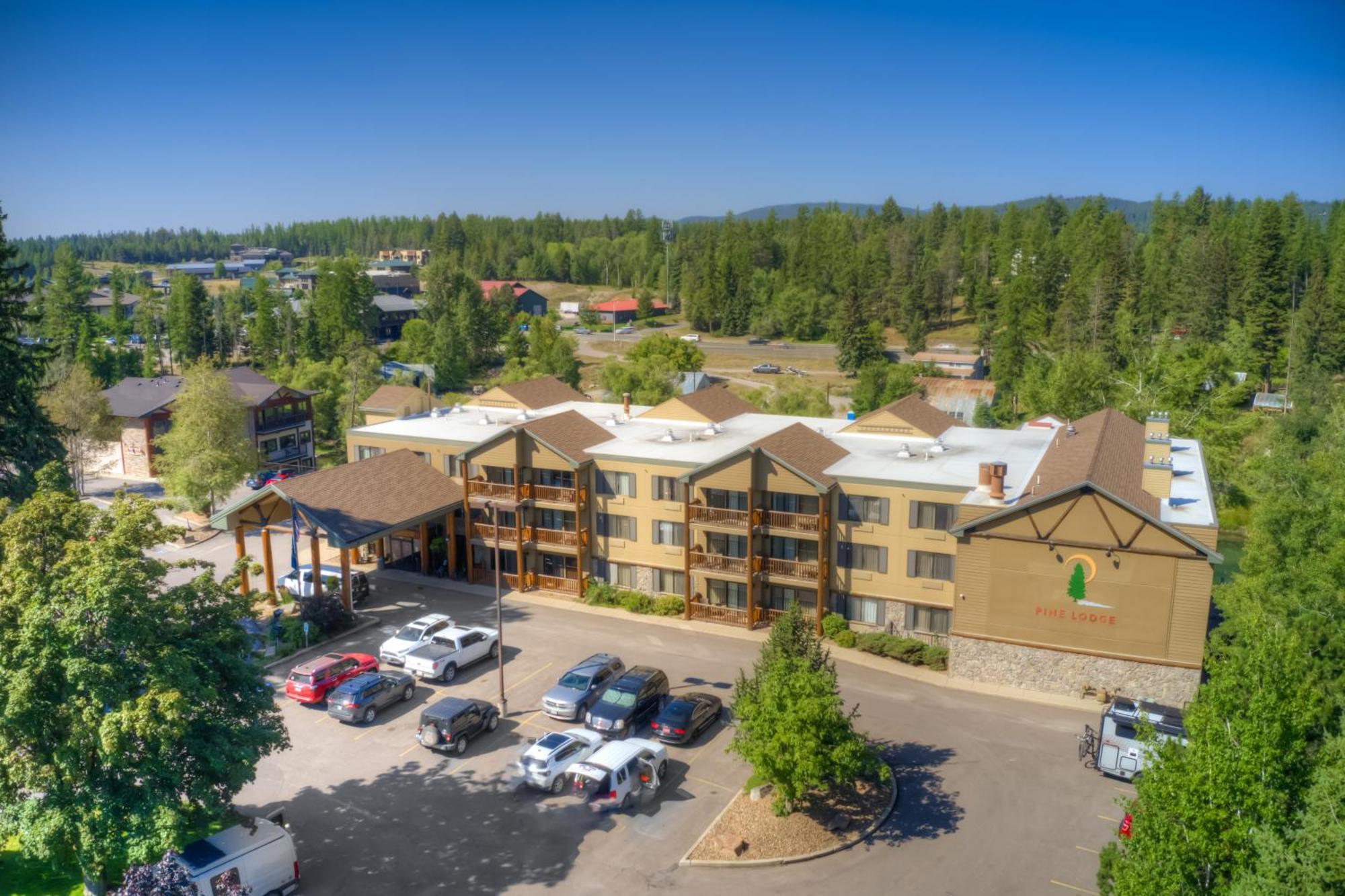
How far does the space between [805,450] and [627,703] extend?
15178 mm

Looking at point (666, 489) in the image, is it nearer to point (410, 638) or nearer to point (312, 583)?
point (410, 638)

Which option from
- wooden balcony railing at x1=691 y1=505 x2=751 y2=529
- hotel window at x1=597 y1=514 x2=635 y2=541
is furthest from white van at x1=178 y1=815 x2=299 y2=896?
hotel window at x1=597 y1=514 x2=635 y2=541

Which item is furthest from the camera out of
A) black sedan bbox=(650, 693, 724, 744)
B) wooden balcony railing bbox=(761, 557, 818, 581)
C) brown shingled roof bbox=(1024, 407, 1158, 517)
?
wooden balcony railing bbox=(761, 557, 818, 581)

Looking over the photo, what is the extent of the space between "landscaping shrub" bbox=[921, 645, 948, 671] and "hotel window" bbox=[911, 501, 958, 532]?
486 cm

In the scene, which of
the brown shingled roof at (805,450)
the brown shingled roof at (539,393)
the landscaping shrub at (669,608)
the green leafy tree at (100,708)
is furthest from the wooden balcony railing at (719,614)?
the green leafy tree at (100,708)

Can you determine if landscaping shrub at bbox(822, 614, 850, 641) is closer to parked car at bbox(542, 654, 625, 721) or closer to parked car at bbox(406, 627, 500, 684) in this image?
parked car at bbox(542, 654, 625, 721)

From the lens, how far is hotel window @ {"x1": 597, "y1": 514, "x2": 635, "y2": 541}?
1740 inches

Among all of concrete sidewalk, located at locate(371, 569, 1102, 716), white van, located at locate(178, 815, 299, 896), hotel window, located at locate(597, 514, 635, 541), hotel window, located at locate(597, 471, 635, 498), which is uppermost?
hotel window, located at locate(597, 471, 635, 498)

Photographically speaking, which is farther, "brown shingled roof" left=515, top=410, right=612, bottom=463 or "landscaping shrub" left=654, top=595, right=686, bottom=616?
"brown shingled roof" left=515, top=410, right=612, bottom=463

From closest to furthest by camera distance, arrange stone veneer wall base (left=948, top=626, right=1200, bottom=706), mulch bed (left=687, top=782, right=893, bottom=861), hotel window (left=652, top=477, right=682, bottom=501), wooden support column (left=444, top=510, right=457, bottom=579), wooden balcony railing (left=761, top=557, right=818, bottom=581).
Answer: mulch bed (left=687, top=782, right=893, bottom=861) → stone veneer wall base (left=948, top=626, right=1200, bottom=706) → wooden balcony railing (left=761, top=557, right=818, bottom=581) → hotel window (left=652, top=477, right=682, bottom=501) → wooden support column (left=444, top=510, right=457, bottom=579)

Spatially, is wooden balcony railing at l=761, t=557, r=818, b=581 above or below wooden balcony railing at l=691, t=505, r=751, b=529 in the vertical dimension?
below

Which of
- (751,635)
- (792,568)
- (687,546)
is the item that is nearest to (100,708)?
(687,546)

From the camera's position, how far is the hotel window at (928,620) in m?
38.8

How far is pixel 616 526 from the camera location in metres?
44.6
